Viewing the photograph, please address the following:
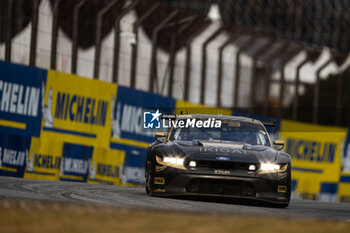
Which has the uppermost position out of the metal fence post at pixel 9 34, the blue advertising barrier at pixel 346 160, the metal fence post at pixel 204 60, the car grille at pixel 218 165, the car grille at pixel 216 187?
the metal fence post at pixel 204 60

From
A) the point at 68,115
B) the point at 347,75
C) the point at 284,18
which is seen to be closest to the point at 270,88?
the point at 347,75

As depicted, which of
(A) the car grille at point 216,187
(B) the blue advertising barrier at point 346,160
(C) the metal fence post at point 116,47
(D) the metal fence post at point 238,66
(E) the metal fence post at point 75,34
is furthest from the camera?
(D) the metal fence post at point 238,66

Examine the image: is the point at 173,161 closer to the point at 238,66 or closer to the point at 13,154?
the point at 13,154

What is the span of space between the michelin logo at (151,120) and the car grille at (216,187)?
6.09 m

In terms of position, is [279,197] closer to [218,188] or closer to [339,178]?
[218,188]

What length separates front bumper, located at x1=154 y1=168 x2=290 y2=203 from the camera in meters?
10.9

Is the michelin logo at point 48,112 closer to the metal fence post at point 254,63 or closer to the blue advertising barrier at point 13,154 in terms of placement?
the blue advertising barrier at point 13,154

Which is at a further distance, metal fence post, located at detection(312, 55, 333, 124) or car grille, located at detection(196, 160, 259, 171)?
metal fence post, located at detection(312, 55, 333, 124)

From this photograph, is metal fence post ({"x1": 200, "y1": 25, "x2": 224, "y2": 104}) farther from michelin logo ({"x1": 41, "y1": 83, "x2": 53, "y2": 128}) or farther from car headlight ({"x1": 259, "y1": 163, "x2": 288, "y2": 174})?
car headlight ({"x1": 259, "y1": 163, "x2": 288, "y2": 174})

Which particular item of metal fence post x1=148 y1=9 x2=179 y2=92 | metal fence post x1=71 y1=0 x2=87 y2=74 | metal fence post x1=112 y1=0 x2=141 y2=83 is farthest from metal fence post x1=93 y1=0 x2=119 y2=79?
metal fence post x1=148 y1=9 x2=179 y2=92

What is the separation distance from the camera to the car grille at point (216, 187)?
428 inches

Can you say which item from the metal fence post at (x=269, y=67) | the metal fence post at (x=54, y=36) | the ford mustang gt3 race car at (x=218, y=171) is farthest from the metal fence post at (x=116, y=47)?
the ford mustang gt3 race car at (x=218, y=171)

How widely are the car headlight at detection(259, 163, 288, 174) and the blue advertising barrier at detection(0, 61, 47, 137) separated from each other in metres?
4.95

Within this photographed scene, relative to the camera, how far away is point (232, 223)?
6312mm
